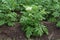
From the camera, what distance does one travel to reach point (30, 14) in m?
5.87

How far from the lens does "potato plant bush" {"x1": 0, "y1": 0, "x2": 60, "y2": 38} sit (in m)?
5.82

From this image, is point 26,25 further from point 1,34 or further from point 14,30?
point 1,34

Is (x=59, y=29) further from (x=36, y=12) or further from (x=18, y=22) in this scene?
(x=18, y=22)

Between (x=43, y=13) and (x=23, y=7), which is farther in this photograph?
(x=23, y=7)

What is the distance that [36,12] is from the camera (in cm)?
604

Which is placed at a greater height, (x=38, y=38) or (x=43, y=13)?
(x=43, y=13)

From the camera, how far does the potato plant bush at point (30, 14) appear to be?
5.82 m

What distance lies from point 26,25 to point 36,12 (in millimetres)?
539

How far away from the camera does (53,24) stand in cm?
623

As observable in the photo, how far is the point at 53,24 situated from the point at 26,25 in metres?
0.95

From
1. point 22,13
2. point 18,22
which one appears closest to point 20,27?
point 18,22

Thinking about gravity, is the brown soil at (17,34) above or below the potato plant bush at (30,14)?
below

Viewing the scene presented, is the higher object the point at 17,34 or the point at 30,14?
the point at 30,14

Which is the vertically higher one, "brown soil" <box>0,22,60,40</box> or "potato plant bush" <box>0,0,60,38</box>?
"potato plant bush" <box>0,0,60,38</box>
